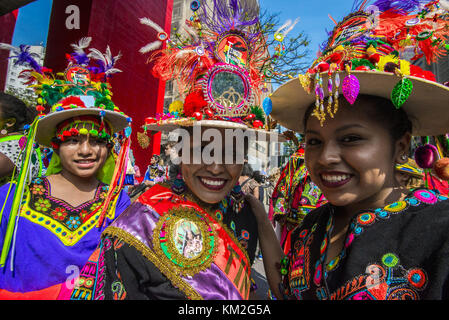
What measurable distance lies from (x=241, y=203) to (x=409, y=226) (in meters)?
1.13

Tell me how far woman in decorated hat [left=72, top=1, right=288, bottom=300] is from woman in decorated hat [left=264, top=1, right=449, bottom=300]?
379mm

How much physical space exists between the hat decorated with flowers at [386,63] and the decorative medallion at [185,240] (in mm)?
939

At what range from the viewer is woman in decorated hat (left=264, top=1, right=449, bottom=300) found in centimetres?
112

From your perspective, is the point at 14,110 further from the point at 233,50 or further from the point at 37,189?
the point at 233,50

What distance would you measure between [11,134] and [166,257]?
280 centimetres

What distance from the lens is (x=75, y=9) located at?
593 cm

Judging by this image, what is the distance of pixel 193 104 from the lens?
5.91ft

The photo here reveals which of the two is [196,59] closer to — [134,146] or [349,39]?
[349,39]

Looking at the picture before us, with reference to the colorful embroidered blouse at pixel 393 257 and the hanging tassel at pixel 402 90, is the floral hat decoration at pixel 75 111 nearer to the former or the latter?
the colorful embroidered blouse at pixel 393 257

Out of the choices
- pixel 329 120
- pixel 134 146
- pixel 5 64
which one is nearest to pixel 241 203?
pixel 329 120

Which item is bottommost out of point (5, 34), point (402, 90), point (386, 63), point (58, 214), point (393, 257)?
point (393, 257)

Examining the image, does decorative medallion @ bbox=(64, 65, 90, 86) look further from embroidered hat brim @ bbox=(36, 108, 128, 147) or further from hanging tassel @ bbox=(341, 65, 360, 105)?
hanging tassel @ bbox=(341, 65, 360, 105)

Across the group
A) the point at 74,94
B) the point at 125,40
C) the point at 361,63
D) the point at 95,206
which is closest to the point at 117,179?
the point at 95,206

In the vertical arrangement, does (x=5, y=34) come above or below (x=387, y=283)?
above
